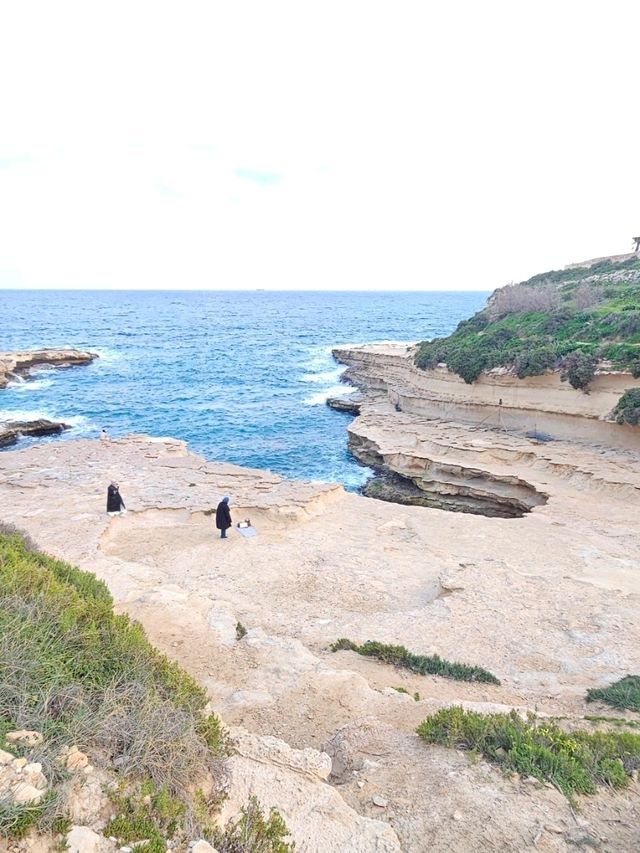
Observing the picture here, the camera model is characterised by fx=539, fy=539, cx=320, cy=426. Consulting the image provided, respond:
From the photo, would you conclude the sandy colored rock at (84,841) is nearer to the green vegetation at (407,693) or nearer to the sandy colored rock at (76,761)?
the sandy colored rock at (76,761)

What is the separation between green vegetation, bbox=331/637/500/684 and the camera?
8.51 metres

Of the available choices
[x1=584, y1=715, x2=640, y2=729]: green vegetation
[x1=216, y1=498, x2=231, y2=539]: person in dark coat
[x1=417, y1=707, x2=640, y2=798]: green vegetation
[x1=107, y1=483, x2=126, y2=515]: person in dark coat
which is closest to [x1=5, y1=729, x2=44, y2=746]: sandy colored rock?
[x1=417, y1=707, x2=640, y2=798]: green vegetation

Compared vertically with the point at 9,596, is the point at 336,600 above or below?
below

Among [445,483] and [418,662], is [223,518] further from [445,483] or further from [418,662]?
[445,483]

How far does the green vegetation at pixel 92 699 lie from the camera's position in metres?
4.55

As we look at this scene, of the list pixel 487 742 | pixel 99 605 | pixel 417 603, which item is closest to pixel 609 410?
pixel 417 603

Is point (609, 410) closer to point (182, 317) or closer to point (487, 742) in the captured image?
point (487, 742)

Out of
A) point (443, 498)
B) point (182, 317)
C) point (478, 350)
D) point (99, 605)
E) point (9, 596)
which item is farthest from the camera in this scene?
point (182, 317)

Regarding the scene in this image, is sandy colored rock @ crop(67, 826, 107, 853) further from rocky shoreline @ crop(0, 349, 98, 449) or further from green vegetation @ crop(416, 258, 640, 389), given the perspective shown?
rocky shoreline @ crop(0, 349, 98, 449)

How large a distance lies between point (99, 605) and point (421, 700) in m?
4.58

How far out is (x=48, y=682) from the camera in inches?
202

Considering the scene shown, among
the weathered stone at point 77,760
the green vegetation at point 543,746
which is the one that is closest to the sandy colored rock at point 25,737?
the weathered stone at point 77,760

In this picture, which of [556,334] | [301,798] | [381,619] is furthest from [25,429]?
[301,798]

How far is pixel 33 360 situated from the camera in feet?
172
